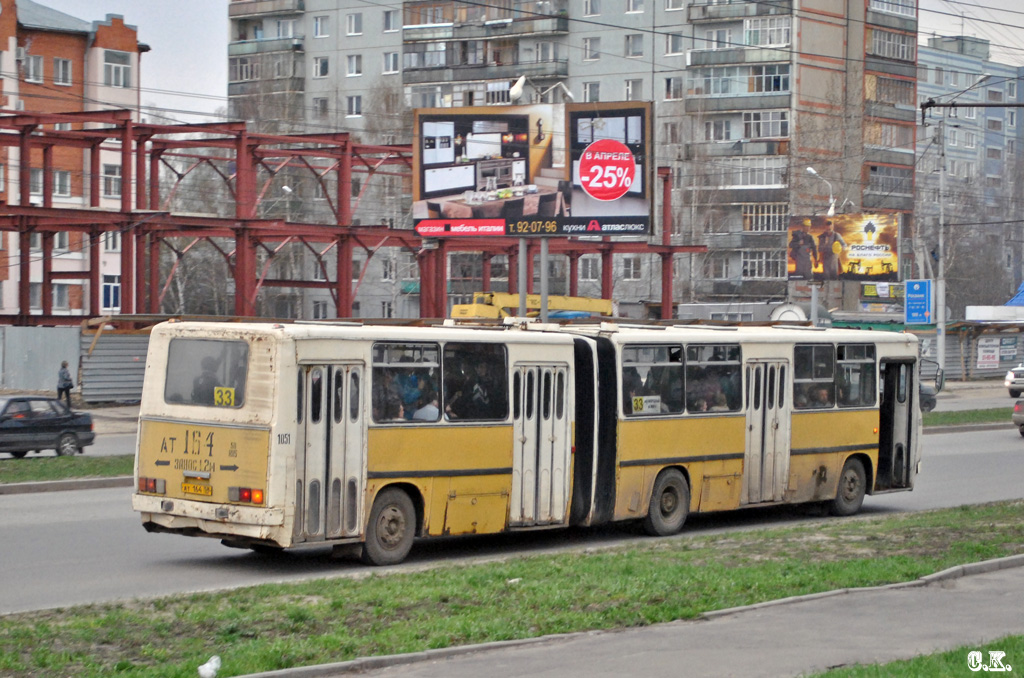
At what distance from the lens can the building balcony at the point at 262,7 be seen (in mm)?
91688

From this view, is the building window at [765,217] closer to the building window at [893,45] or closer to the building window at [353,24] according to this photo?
the building window at [893,45]

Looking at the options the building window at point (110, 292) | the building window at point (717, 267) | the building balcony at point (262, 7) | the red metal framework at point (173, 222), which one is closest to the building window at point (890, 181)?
the building window at point (717, 267)

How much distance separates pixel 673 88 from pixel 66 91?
36.1 meters

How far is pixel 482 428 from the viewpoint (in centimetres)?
1420

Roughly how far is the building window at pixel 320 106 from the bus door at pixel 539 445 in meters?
77.2

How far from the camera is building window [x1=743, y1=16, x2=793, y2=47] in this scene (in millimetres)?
81312

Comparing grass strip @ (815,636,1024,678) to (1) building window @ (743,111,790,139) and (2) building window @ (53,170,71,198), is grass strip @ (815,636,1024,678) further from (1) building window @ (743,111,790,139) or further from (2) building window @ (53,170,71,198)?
(1) building window @ (743,111,790,139)

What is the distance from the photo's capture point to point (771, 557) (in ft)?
41.6

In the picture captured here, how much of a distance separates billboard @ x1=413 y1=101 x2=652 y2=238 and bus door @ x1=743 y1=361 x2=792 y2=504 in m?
18.7

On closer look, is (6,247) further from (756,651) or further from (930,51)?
(930,51)

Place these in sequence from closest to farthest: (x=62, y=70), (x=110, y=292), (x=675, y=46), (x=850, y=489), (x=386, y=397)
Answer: (x=386, y=397)
(x=850, y=489)
(x=110, y=292)
(x=62, y=70)
(x=675, y=46)

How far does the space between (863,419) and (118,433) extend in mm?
20395

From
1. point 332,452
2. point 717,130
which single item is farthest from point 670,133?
point 332,452

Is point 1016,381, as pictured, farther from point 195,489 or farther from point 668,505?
point 195,489
